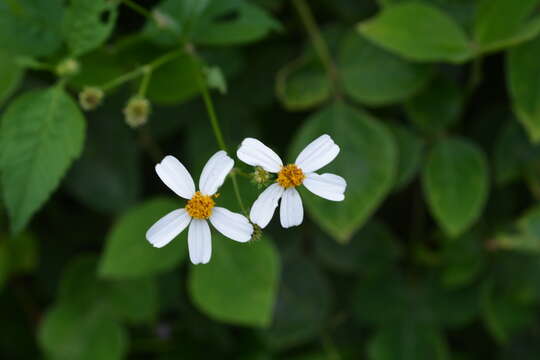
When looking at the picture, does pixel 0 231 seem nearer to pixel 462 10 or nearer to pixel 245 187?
pixel 245 187

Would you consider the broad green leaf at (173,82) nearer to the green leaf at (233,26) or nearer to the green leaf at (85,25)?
the green leaf at (233,26)

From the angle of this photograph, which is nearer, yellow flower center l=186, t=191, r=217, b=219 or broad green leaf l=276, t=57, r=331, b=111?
yellow flower center l=186, t=191, r=217, b=219

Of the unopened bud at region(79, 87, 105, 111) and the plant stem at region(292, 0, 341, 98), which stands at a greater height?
the unopened bud at region(79, 87, 105, 111)

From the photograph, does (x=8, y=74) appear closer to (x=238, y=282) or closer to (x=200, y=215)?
(x=200, y=215)

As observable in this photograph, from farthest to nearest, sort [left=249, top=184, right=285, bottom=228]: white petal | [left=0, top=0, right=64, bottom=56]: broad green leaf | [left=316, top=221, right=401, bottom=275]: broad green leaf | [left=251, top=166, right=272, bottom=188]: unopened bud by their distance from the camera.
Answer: [left=316, top=221, right=401, bottom=275]: broad green leaf, [left=0, top=0, right=64, bottom=56]: broad green leaf, [left=251, top=166, right=272, bottom=188]: unopened bud, [left=249, top=184, right=285, bottom=228]: white petal

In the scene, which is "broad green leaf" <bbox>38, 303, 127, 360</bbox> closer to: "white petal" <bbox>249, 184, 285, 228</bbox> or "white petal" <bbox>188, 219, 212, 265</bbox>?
"white petal" <bbox>188, 219, 212, 265</bbox>

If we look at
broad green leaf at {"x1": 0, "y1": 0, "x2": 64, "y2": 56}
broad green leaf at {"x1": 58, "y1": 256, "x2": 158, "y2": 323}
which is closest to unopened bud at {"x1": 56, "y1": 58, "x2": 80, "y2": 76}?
broad green leaf at {"x1": 0, "y1": 0, "x2": 64, "y2": 56}

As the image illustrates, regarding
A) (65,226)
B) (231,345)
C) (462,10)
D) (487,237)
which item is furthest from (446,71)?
(65,226)

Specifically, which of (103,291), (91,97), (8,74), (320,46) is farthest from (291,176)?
(103,291)
